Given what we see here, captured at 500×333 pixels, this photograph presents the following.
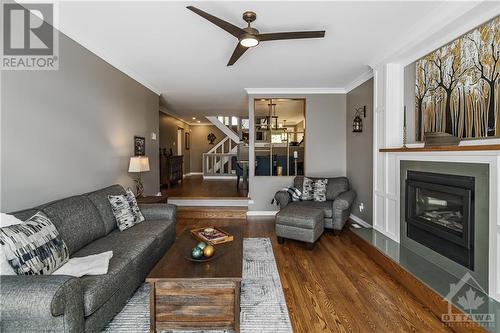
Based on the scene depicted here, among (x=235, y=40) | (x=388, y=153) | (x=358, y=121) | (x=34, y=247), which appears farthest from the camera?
(x=358, y=121)

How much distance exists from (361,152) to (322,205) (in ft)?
4.17

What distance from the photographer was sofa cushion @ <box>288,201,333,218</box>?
3.94 metres

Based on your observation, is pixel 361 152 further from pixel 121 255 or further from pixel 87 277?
pixel 87 277

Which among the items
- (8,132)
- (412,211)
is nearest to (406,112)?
(412,211)

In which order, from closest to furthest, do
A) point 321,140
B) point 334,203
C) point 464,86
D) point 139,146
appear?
point 464,86 < point 334,203 < point 139,146 < point 321,140

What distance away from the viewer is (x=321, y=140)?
5211 mm

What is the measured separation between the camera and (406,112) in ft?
10.7

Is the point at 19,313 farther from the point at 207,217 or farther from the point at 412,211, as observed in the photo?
the point at 207,217

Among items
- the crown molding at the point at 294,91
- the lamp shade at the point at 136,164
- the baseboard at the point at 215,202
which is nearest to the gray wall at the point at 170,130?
the baseboard at the point at 215,202

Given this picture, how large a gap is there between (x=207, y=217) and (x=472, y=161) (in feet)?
13.9

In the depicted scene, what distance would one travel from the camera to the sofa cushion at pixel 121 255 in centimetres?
159

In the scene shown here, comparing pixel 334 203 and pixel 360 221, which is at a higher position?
pixel 334 203

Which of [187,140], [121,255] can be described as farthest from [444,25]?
[187,140]

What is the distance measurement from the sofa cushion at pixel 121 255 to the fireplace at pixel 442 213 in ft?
9.39
